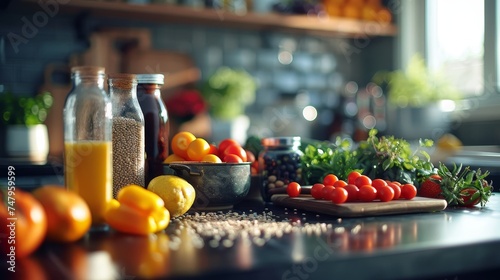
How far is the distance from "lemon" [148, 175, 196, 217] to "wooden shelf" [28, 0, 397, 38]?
240cm

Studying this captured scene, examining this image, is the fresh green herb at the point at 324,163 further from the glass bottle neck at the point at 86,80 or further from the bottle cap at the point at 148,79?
the glass bottle neck at the point at 86,80

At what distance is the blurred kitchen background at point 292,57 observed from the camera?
339cm

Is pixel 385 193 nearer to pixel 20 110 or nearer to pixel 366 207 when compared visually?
pixel 366 207

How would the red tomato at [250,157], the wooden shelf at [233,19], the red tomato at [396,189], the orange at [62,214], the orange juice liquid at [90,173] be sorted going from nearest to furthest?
1. the orange at [62,214]
2. the orange juice liquid at [90,173]
3. the red tomato at [396,189]
4. the red tomato at [250,157]
5. the wooden shelf at [233,19]

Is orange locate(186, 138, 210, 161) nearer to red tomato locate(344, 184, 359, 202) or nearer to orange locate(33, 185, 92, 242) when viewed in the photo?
red tomato locate(344, 184, 359, 202)

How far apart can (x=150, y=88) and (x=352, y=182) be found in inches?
19.6

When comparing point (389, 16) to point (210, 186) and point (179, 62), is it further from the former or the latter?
point (210, 186)

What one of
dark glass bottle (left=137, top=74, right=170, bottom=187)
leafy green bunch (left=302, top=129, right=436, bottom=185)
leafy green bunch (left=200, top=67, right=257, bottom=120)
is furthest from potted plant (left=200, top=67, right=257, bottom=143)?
dark glass bottle (left=137, top=74, right=170, bottom=187)

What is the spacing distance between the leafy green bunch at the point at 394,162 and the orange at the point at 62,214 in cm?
76

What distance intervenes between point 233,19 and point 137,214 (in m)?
2.93

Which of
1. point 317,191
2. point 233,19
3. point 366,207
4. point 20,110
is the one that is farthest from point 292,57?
point 366,207

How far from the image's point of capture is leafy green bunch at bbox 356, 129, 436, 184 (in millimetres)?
1349

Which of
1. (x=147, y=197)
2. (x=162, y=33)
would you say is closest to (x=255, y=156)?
(x=147, y=197)

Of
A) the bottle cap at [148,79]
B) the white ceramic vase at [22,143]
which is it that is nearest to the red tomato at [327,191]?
the bottle cap at [148,79]
